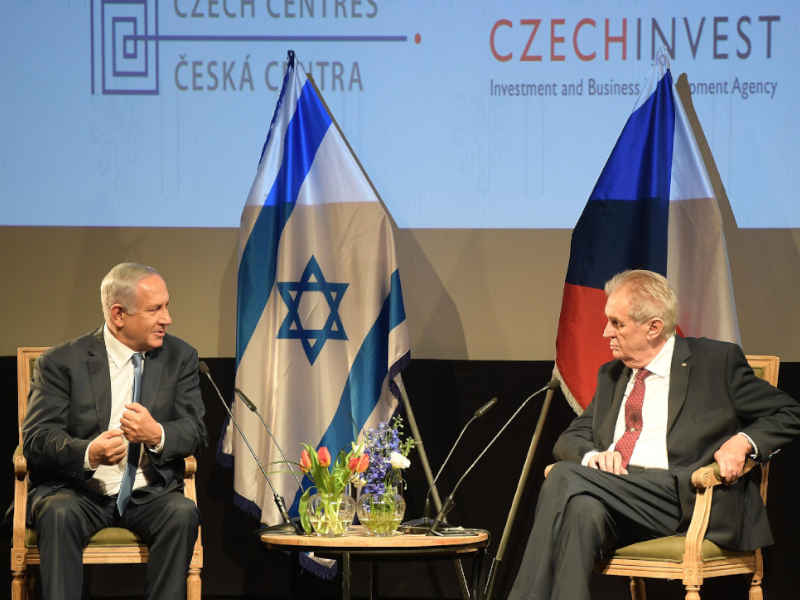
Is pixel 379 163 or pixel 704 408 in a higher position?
pixel 379 163

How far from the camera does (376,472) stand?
13.0 ft

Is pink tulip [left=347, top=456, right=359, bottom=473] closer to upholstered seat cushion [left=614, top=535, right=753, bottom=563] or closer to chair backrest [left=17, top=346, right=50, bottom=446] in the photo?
upholstered seat cushion [left=614, top=535, right=753, bottom=563]

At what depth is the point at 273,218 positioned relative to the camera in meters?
4.70

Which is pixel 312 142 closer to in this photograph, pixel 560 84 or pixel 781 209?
pixel 560 84

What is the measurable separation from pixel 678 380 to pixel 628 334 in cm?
22

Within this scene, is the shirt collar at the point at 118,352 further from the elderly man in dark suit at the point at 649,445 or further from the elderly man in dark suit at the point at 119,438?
the elderly man in dark suit at the point at 649,445

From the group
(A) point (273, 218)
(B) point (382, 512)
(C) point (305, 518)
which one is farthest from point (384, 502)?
(A) point (273, 218)

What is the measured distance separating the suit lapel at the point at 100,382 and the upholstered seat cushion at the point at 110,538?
351mm

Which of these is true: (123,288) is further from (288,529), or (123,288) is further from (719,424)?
(719,424)

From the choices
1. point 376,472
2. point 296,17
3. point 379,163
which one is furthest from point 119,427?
point 296,17

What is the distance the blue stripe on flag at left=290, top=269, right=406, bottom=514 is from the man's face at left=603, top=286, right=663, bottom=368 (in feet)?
3.22

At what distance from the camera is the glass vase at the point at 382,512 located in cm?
380

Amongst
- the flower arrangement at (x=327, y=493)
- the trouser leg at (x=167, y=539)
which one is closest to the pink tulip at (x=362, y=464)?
the flower arrangement at (x=327, y=493)

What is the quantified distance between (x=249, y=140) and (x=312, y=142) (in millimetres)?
434
